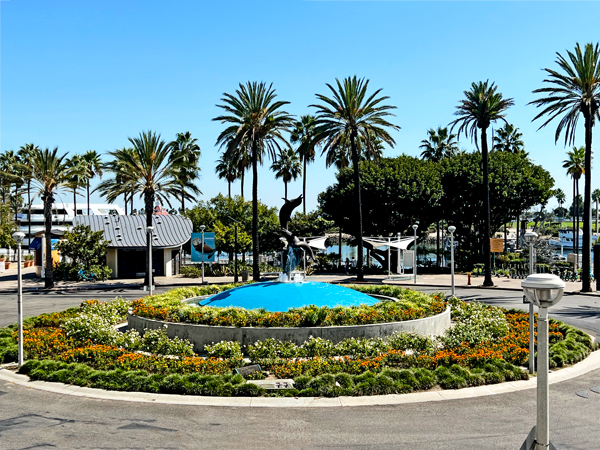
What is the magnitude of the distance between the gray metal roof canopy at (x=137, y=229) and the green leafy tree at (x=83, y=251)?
2.10 meters

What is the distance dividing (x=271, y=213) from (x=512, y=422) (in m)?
54.0

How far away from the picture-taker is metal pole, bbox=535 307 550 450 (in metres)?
6.24

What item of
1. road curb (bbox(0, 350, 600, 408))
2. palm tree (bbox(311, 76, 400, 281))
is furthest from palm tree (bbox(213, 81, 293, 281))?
road curb (bbox(0, 350, 600, 408))

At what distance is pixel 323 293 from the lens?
819 inches

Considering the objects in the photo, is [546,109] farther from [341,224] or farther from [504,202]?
[341,224]

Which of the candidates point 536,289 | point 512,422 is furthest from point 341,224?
point 536,289

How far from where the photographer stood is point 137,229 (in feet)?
170

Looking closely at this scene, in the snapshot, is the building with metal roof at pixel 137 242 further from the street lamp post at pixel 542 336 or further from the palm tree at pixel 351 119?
the street lamp post at pixel 542 336

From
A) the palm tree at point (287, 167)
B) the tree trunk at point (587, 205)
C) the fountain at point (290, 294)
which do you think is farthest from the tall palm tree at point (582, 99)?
the palm tree at point (287, 167)

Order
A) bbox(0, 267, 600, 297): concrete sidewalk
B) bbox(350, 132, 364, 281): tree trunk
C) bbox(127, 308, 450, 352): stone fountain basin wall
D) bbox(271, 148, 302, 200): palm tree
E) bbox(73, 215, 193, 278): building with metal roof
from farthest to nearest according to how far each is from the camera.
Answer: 1. bbox(271, 148, 302, 200): palm tree
2. bbox(73, 215, 193, 278): building with metal roof
3. bbox(350, 132, 364, 281): tree trunk
4. bbox(0, 267, 600, 297): concrete sidewalk
5. bbox(127, 308, 450, 352): stone fountain basin wall

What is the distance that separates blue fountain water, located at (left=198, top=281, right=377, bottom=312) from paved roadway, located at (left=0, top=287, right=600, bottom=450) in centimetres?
805

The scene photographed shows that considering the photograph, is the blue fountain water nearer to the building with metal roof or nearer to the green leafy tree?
the green leafy tree

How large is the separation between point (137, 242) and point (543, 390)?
47.5 m

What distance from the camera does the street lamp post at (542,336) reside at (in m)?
6.26
